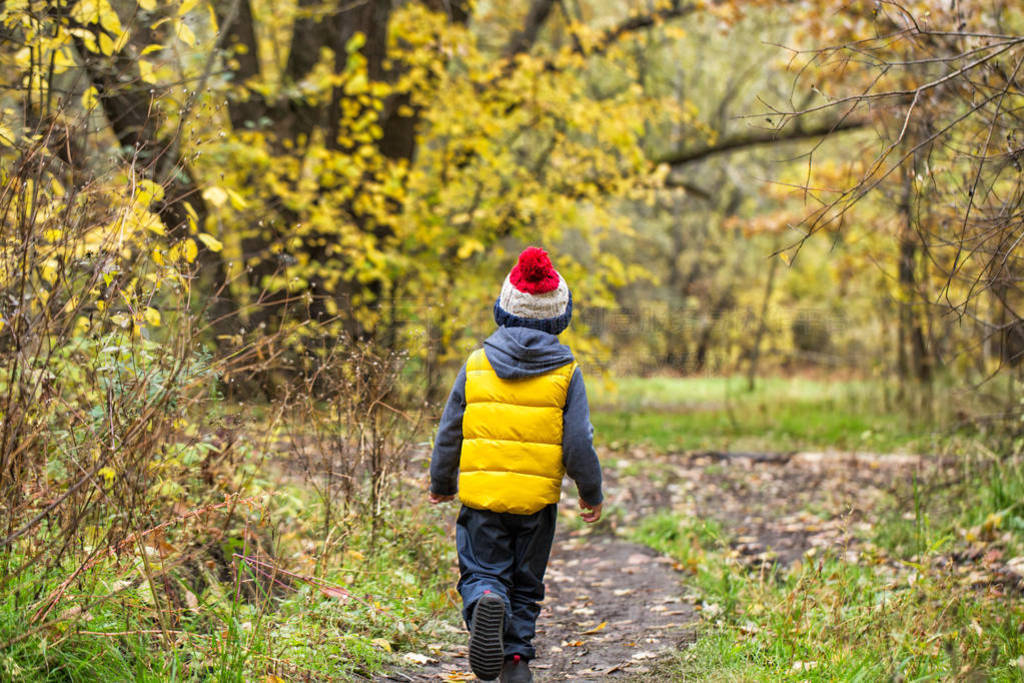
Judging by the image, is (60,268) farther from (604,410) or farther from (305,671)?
(604,410)

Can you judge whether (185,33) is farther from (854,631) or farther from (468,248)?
(468,248)

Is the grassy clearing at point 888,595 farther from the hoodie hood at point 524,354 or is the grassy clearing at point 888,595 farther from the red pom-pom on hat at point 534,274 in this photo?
the red pom-pom on hat at point 534,274

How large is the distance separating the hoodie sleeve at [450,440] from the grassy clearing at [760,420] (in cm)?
520

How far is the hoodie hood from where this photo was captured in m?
3.33

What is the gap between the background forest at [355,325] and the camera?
2.96 meters

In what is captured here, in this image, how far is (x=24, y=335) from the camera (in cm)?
281

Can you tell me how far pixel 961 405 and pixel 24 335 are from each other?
902 centimetres

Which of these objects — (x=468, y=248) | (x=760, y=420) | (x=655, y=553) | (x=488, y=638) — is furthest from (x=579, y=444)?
(x=760, y=420)

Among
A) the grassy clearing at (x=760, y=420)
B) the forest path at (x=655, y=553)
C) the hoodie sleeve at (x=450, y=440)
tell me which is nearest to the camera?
the hoodie sleeve at (x=450, y=440)

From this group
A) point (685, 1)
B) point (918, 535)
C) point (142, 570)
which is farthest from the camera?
point (685, 1)

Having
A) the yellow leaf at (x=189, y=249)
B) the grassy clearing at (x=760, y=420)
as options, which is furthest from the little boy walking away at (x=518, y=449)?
the grassy clearing at (x=760, y=420)

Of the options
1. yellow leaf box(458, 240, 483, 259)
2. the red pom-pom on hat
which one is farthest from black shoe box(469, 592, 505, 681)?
yellow leaf box(458, 240, 483, 259)

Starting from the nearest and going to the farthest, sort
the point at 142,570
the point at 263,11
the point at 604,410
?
1. the point at 142,570
2. the point at 263,11
3. the point at 604,410

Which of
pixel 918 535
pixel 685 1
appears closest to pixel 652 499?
pixel 918 535
